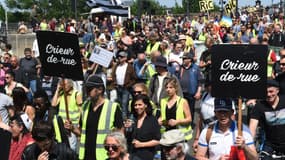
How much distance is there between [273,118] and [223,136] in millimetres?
1333

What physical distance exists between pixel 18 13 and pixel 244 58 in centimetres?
7030

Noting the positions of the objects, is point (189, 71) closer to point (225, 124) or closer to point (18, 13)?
point (225, 124)

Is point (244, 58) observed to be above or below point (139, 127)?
above

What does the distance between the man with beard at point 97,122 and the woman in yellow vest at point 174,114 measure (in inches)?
47.6

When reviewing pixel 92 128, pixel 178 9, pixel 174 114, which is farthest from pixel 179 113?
pixel 178 9

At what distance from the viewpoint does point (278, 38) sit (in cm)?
2002

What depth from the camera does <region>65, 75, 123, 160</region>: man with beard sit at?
6.49 meters

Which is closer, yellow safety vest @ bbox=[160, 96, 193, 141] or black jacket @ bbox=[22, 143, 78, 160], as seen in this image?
black jacket @ bbox=[22, 143, 78, 160]

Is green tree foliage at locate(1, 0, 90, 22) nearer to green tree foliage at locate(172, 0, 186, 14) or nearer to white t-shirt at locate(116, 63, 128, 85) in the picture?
green tree foliage at locate(172, 0, 186, 14)

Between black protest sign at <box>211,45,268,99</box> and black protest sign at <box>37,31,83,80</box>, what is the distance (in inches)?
69.5

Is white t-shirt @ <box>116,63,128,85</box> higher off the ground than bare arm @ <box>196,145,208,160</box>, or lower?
higher

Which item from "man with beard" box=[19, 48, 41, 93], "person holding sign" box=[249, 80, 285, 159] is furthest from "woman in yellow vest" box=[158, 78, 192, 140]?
"man with beard" box=[19, 48, 41, 93]

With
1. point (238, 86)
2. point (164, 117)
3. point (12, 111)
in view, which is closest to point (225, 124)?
point (238, 86)

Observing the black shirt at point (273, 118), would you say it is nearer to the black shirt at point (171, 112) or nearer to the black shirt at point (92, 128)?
the black shirt at point (171, 112)
